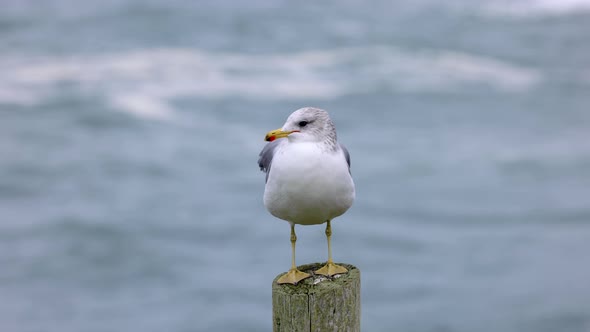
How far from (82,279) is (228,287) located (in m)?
3.58

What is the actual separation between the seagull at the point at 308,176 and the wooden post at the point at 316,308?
170 millimetres

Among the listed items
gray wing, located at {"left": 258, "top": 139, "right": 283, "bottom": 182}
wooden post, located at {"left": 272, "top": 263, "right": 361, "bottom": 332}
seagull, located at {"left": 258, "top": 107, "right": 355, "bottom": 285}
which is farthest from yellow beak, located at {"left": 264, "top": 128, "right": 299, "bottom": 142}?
wooden post, located at {"left": 272, "top": 263, "right": 361, "bottom": 332}

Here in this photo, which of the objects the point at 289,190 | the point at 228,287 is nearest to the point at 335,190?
the point at 289,190

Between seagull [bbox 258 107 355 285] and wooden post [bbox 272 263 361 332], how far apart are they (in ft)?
0.56

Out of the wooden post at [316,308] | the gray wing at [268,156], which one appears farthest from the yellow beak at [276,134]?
the wooden post at [316,308]

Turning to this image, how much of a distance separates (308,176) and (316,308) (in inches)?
33.7

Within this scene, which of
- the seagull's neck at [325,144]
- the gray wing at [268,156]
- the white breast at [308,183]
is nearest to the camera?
the white breast at [308,183]

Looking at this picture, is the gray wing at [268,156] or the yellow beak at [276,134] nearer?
the yellow beak at [276,134]

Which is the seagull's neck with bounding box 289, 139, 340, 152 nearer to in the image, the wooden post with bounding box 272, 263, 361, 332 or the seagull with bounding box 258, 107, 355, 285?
the seagull with bounding box 258, 107, 355, 285

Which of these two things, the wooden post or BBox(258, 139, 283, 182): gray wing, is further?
BBox(258, 139, 283, 182): gray wing

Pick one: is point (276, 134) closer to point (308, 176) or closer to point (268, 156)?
point (308, 176)

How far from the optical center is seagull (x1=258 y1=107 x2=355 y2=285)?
5.44 m

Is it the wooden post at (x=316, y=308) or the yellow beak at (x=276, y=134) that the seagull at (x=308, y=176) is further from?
the wooden post at (x=316, y=308)

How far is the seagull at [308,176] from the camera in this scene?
544 centimetres
